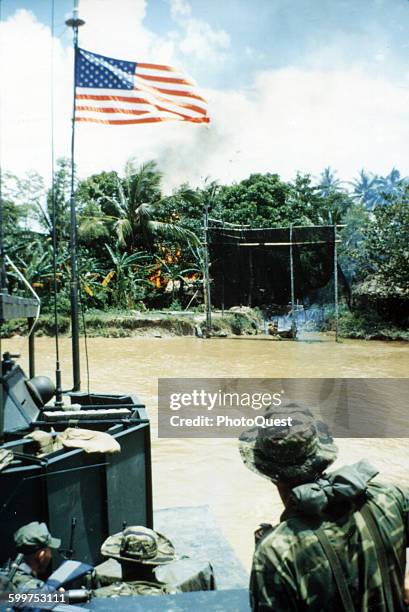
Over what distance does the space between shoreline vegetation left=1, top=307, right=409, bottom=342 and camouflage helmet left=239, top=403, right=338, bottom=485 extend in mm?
13365

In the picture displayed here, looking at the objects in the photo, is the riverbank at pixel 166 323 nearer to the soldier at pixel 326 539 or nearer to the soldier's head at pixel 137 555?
the soldier's head at pixel 137 555

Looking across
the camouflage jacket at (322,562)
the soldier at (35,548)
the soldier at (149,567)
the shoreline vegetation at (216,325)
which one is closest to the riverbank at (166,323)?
the shoreline vegetation at (216,325)

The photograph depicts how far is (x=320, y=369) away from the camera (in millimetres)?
13789

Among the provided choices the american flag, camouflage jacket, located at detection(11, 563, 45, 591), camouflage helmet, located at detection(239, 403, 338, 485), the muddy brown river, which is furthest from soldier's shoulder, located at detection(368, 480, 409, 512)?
the american flag

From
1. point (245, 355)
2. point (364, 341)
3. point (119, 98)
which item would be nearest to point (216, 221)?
point (245, 355)

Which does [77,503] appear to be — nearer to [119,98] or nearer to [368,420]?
[119,98]

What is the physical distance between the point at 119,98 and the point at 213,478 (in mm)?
4737

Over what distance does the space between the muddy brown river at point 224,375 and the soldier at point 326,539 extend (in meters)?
A: 4.05

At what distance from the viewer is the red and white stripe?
696 cm

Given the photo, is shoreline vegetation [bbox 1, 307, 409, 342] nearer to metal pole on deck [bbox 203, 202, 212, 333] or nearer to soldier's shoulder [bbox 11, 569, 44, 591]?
metal pole on deck [bbox 203, 202, 212, 333]

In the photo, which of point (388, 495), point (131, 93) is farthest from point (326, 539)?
point (131, 93)

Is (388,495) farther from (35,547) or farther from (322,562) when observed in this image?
(35,547)

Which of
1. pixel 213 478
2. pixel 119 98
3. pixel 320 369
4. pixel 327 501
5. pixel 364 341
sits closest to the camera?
pixel 327 501

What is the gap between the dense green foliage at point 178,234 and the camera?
513 inches
